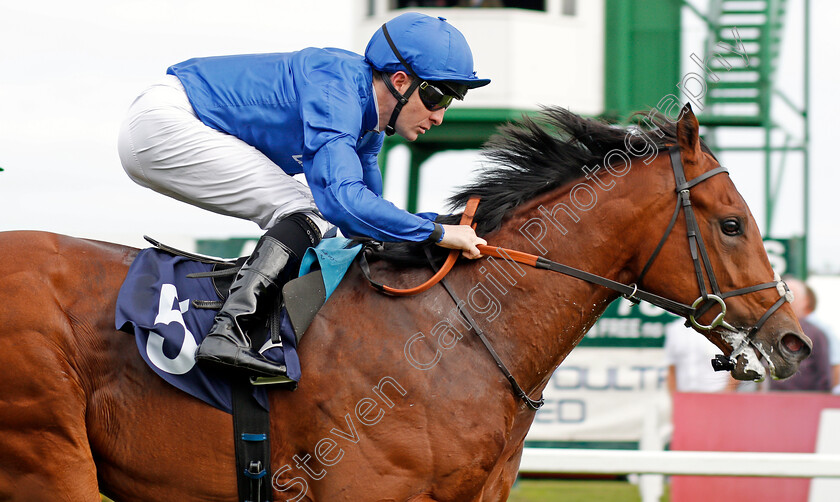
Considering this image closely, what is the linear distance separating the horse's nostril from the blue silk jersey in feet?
3.87

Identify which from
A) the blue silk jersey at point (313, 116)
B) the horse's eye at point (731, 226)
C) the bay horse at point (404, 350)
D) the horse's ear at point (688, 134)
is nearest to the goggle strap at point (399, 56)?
the blue silk jersey at point (313, 116)

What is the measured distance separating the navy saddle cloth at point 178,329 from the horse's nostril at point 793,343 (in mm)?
1537

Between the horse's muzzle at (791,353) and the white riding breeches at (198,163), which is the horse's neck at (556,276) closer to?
the horse's muzzle at (791,353)

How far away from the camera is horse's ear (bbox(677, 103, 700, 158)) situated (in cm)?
280

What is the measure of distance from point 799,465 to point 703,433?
1195mm

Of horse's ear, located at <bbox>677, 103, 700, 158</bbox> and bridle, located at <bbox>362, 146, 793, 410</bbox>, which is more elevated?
horse's ear, located at <bbox>677, 103, 700, 158</bbox>

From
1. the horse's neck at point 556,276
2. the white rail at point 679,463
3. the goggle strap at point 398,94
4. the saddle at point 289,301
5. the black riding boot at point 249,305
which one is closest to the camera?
the black riding boot at point 249,305

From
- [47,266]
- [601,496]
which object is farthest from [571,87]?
[47,266]

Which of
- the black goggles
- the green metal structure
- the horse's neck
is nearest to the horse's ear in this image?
the horse's neck

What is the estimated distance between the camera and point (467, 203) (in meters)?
2.99

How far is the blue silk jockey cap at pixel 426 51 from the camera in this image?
286cm

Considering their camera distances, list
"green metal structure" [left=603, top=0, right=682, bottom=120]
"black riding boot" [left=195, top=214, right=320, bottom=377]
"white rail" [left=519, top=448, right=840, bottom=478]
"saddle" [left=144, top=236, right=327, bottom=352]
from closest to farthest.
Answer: "black riding boot" [left=195, top=214, right=320, bottom=377]
"saddle" [left=144, top=236, right=327, bottom=352]
"white rail" [left=519, top=448, right=840, bottom=478]
"green metal structure" [left=603, top=0, right=682, bottom=120]

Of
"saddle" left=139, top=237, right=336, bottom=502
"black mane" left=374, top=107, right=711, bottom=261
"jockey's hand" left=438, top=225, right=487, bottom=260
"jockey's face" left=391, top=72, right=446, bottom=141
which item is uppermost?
"jockey's face" left=391, top=72, right=446, bottom=141

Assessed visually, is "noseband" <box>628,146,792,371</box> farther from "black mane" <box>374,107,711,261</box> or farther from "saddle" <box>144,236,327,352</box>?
"saddle" <box>144,236,327,352</box>
